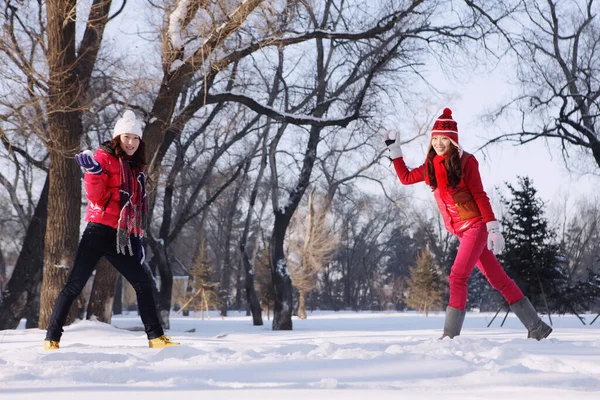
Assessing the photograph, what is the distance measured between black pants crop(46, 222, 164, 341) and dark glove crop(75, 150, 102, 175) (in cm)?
44

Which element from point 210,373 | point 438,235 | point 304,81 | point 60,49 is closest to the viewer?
point 210,373

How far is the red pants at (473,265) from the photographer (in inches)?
250

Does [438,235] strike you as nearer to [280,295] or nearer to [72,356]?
[280,295]

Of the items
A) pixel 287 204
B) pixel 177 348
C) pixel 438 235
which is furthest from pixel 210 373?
pixel 438 235

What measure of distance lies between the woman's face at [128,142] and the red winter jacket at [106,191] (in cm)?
13

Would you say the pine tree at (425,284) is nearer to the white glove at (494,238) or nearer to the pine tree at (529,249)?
the pine tree at (529,249)

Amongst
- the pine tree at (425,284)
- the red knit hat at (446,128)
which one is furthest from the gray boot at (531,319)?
the pine tree at (425,284)

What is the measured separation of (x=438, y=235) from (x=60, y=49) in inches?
2049

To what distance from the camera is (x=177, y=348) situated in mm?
5027

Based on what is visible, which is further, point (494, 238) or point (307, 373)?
point (494, 238)

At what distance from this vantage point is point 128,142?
603 cm

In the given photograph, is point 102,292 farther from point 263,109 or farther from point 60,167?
point 263,109

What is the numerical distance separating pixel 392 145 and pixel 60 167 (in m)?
5.15

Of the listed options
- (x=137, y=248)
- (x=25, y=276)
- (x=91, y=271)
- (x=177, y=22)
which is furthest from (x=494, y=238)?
(x=25, y=276)
